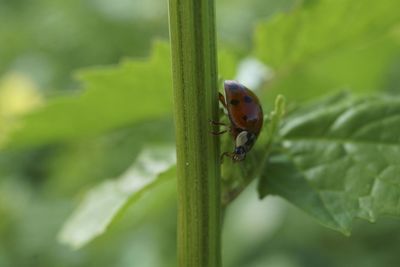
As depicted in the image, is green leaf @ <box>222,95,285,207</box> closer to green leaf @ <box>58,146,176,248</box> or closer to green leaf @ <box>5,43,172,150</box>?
green leaf @ <box>58,146,176,248</box>

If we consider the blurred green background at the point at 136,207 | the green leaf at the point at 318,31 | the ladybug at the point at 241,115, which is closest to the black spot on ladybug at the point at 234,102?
the ladybug at the point at 241,115

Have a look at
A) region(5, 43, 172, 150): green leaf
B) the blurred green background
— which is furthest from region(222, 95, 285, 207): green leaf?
the blurred green background

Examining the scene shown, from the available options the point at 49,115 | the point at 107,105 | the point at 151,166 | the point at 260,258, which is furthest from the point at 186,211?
the point at 260,258

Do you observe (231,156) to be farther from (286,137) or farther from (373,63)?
(373,63)

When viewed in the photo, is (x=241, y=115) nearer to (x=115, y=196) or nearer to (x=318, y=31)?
(x=115, y=196)

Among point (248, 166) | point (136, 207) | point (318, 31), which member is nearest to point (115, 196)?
point (248, 166)
